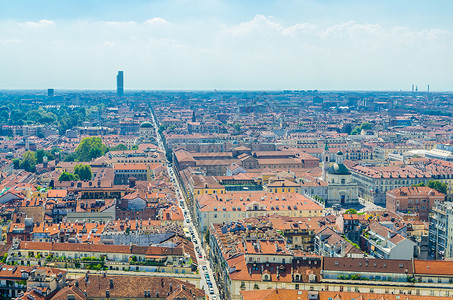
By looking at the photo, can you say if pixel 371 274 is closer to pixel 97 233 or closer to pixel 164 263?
pixel 164 263

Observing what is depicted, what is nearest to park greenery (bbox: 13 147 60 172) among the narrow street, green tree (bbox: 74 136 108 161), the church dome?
green tree (bbox: 74 136 108 161)

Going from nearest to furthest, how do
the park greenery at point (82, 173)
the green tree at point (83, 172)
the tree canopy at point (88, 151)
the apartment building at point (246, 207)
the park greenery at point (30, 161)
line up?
1. the apartment building at point (246, 207)
2. the park greenery at point (82, 173)
3. the green tree at point (83, 172)
4. the park greenery at point (30, 161)
5. the tree canopy at point (88, 151)

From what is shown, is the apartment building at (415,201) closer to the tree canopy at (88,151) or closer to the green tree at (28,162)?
the tree canopy at (88,151)

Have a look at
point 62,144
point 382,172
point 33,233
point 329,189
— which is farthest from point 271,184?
point 62,144

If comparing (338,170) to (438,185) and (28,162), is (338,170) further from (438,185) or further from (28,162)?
(28,162)

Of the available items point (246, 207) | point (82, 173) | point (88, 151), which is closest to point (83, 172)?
point (82, 173)

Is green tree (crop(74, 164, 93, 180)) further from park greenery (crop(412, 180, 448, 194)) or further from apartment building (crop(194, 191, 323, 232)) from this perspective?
park greenery (crop(412, 180, 448, 194))

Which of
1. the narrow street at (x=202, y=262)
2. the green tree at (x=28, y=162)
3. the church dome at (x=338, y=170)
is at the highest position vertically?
the church dome at (x=338, y=170)

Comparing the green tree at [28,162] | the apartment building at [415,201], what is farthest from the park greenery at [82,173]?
the apartment building at [415,201]

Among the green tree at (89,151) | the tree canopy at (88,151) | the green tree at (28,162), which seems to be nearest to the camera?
the green tree at (28,162)
